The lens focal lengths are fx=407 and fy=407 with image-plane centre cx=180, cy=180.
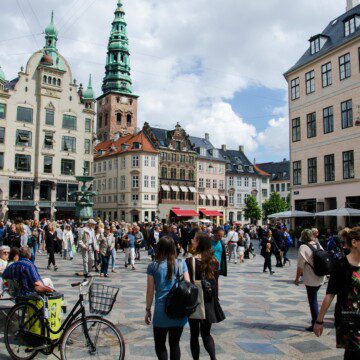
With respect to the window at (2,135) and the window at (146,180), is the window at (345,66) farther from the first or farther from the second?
the window at (146,180)

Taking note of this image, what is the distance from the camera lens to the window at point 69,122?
4743cm

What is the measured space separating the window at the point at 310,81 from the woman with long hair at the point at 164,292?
29.0 m

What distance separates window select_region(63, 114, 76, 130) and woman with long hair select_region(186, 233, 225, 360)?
45.0 m

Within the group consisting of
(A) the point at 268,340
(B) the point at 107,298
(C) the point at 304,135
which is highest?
(C) the point at 304,135

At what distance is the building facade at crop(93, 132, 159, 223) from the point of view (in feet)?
192

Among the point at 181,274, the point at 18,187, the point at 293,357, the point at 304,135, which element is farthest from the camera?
the point at 18,187

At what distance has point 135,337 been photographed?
266 inches

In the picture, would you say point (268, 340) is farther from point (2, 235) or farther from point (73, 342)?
point (2, 235)

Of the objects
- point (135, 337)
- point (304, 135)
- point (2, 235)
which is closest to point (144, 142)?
point (304, 135)

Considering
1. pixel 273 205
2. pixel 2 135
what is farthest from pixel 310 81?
pixel 273 205

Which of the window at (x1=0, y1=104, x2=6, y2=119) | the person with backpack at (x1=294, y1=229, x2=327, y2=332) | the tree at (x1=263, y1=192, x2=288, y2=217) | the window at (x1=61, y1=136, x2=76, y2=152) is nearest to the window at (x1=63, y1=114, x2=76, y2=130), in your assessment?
the window at (x1=61, y1=136, x2=76, y2=152)

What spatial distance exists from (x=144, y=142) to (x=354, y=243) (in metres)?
58.3

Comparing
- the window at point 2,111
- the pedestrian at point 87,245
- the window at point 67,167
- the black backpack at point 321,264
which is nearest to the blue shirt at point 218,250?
the black backpack at point 321,264

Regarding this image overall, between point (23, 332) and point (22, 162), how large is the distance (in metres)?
41.6
